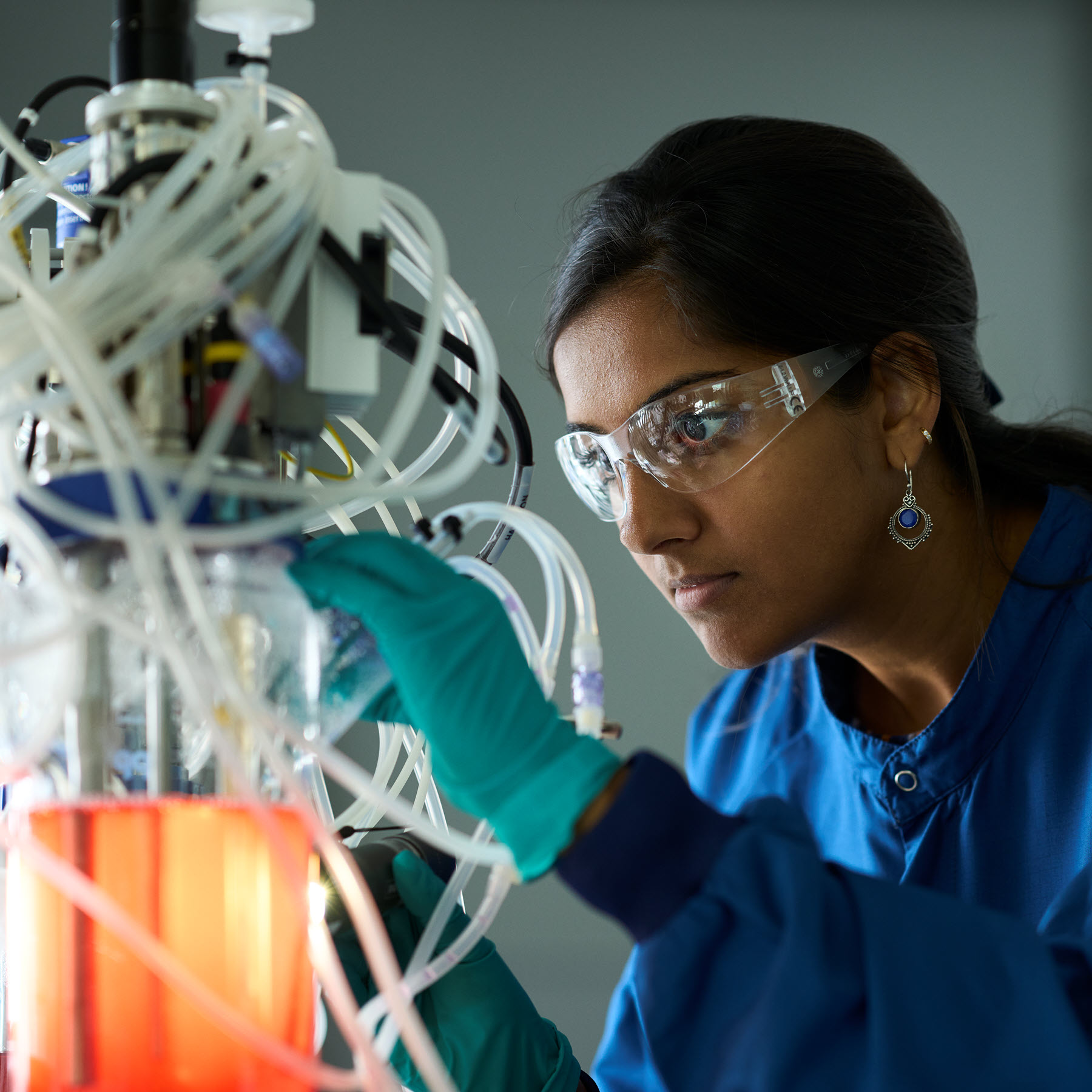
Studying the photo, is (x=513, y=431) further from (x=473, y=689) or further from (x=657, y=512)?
(x=657, y=512)

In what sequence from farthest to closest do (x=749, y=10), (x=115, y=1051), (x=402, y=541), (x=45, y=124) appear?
(x=749, y=10), (x=45, y=124), (x=402, y=541), (x=115, y=1051)

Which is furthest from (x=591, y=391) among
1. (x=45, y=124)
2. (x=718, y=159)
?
(x=45, y=124)

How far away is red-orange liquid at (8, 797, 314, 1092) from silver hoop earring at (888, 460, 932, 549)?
101cm

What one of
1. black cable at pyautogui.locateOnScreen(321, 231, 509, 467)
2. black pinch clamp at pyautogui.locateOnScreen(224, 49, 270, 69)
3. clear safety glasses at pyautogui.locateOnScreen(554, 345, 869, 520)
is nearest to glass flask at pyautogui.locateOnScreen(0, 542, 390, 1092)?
black cable at pyautogui.locateOnScreen(321, 231, 509, 467)

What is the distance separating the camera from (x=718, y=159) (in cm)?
143

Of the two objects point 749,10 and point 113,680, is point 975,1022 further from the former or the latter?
point 749,10

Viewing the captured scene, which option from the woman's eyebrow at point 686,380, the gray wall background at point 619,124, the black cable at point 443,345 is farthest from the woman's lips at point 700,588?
the gray wall background at point 619,124

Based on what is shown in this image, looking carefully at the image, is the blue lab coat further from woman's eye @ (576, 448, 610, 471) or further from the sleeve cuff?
woman's eye @ (576, 448, 610, 471)

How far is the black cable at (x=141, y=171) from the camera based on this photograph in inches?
24.2

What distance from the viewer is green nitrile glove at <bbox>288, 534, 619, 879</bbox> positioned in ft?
2.41

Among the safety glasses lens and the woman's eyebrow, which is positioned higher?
the woman's eyebrow

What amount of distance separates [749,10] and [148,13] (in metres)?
2.54

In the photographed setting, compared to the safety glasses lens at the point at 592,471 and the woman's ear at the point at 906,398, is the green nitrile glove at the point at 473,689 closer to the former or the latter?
the safety glasses lens at the point at 592,471

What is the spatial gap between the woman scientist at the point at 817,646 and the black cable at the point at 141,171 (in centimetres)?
32
